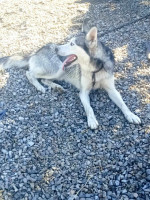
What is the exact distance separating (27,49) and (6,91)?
6.31 feet

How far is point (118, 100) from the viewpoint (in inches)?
185

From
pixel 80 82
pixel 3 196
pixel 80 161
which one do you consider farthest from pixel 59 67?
pixel 3 196

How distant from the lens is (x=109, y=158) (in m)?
3.77

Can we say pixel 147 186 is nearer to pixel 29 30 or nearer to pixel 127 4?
pixel 29 30

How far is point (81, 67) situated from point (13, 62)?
6.38 ft

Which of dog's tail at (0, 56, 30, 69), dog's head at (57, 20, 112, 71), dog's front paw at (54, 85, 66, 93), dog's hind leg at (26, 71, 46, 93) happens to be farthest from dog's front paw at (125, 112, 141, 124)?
dog's tail at (0, 56, 30, 69)

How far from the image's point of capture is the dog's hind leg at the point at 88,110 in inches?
169

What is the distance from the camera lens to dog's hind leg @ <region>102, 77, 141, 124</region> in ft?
14.1

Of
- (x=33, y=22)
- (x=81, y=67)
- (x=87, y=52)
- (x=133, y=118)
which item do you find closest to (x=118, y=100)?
(x=133, y=118)

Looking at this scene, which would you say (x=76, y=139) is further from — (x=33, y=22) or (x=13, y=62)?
(x=33, y=22)

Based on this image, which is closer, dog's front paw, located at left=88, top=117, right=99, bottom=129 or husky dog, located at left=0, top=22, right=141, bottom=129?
dog's front paw, located at left=88, top=117, right=99, bottom=129

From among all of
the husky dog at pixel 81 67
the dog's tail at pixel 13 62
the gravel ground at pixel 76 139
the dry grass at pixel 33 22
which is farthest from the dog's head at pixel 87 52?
the dry grass at pixel 33 22

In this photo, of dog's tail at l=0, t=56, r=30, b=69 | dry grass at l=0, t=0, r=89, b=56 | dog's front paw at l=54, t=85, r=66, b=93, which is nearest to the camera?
dog's front paw at l=54, t=85, r=66, b=93

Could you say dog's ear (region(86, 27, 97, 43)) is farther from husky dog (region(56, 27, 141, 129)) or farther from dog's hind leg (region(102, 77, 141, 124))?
dog's hind leg (region(102, 77, 141, 124))
